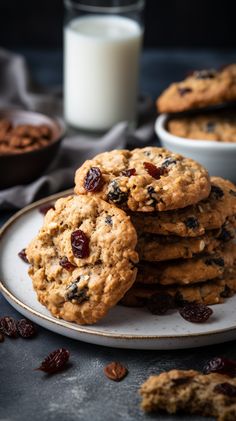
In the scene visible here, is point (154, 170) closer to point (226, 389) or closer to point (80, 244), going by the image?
point (80, 244)

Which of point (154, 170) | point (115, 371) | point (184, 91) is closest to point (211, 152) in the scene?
A: point (184, 91)

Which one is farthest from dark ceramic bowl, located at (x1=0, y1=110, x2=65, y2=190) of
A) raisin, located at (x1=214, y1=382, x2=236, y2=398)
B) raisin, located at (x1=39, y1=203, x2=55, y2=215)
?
raisin, located at (x1=214, y1=382, x2=236, y2=398)

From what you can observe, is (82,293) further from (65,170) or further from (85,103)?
(85,103)

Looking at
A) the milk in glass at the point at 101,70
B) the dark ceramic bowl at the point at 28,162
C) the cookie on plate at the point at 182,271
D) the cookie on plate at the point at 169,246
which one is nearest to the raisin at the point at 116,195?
the cookie on plate at the point at 169,246

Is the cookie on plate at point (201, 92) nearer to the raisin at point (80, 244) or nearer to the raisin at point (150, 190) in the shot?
the raisin at point (150, 190)

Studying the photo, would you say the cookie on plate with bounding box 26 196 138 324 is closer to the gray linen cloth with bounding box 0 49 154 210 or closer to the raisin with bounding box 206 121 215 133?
the gray linen cloth with bounding box 0 49 154 210

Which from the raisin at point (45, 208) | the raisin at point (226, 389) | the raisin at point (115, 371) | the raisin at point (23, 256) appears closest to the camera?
the raisin at point (226, 389)
